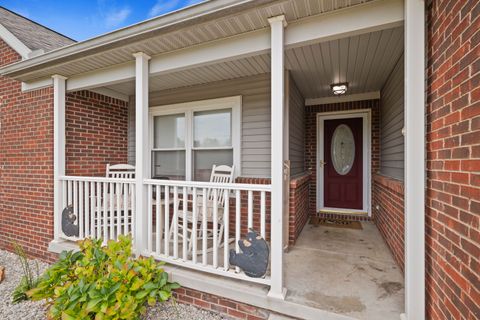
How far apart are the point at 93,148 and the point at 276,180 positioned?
3.36 metres

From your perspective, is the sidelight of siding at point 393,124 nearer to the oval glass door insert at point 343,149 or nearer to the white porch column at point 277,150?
the oval glass door insert at point 343,149

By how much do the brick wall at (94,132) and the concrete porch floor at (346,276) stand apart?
3.38 m

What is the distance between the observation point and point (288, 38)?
2.12 m

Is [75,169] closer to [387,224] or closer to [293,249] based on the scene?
[293,249]

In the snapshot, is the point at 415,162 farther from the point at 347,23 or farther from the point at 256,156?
the point at 256,156

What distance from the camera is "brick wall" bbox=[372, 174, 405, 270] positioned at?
99.6 inches

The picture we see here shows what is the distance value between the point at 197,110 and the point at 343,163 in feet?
9.95

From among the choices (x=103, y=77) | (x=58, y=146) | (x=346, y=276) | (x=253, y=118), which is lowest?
(x=346, y=276)

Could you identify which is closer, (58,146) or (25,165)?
(58,146)

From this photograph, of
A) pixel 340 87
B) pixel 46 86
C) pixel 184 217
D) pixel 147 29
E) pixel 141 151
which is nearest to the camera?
pixel 147 29

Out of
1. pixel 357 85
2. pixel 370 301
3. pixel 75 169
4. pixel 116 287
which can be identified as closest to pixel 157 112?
pixel 75 169

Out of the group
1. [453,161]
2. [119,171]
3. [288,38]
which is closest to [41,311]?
[119,171]

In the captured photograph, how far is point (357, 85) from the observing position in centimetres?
394

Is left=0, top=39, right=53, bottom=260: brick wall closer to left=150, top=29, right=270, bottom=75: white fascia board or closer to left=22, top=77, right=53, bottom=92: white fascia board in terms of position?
left=22, top=77, right=53, bottom=92: white fascia board
